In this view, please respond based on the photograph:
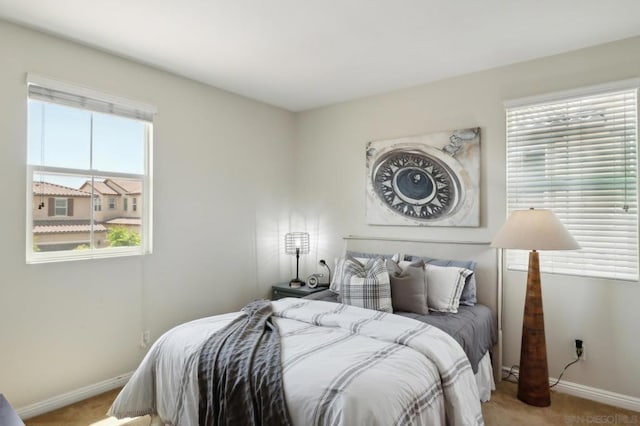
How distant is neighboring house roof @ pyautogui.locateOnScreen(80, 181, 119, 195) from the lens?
2852mm

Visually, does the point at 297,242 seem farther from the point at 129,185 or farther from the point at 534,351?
the point at 534,351

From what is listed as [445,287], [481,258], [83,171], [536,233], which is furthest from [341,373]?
[83,171]

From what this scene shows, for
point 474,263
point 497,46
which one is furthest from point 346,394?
point 497,46

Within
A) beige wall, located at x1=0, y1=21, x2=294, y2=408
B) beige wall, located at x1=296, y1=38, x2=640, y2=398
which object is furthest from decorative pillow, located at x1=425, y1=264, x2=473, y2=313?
beige wall, located at x1=0, y1=21, x2=294, y2=408

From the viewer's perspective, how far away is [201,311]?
3.53 metres

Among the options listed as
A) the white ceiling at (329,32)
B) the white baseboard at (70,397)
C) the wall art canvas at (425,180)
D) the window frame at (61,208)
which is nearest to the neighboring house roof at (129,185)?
the window frame at (61,208)

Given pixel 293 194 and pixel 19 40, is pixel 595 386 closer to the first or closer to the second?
pixel 293 194

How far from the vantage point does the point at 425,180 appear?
357 centimetres

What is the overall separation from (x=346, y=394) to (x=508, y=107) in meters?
2.68

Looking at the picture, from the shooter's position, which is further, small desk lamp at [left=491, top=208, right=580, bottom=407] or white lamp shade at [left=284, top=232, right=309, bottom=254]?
white lamp shade at [left=284, top=232, right=309, bottom=254]

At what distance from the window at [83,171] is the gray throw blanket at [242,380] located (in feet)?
4.75

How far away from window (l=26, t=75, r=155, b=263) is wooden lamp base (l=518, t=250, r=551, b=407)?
2963 mm

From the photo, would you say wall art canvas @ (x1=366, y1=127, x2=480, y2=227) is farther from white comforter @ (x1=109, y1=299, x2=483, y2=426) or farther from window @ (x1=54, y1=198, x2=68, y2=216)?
window @ (x1=54, y1=198, x2=68, y2=216)

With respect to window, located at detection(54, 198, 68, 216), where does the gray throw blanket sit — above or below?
below
